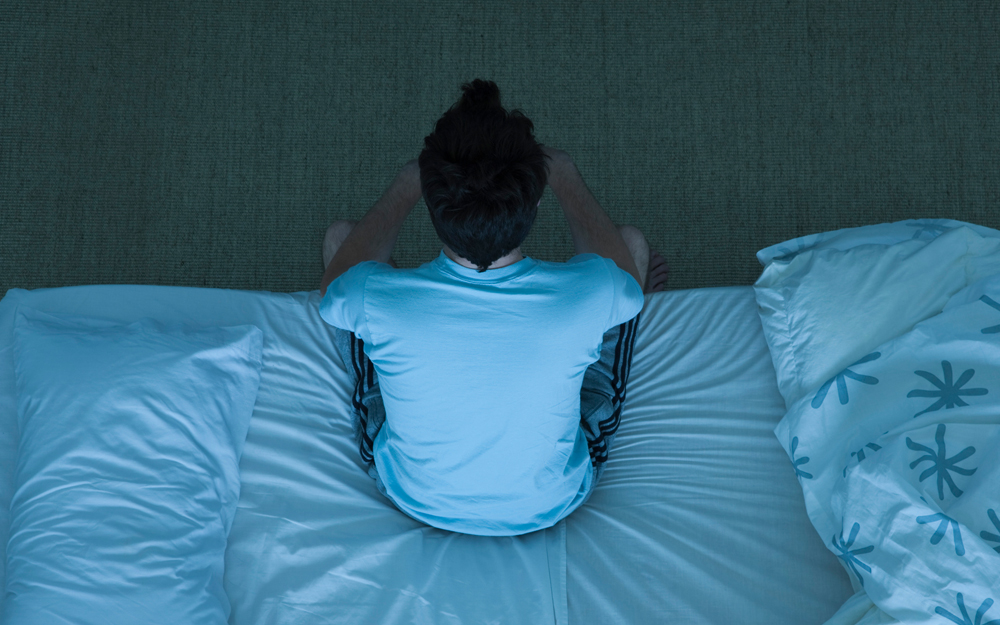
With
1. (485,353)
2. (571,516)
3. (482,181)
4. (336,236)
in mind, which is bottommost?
A: (571,516)

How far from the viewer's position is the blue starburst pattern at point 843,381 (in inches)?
45.2

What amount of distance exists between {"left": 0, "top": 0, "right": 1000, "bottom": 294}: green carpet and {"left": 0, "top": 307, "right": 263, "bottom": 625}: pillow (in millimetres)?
699

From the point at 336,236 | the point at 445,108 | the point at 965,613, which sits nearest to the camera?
the point at 965,613

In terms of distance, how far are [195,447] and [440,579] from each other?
456mm

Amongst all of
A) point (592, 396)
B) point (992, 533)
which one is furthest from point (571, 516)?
point (992, 533)

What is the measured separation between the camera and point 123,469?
109 centimetres

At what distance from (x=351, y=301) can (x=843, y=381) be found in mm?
804

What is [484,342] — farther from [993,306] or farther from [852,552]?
[993,306]

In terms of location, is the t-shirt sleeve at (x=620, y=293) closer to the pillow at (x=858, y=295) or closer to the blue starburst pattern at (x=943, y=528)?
the pillow at (x=858, y=295)

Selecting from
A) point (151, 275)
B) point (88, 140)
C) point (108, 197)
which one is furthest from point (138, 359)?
point (88, 140)

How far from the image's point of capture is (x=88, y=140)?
201cm

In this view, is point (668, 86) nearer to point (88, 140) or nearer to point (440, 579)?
point (440, 579)

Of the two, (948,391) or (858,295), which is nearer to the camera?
(948,391)

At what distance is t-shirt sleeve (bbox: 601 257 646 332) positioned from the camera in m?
1.03
